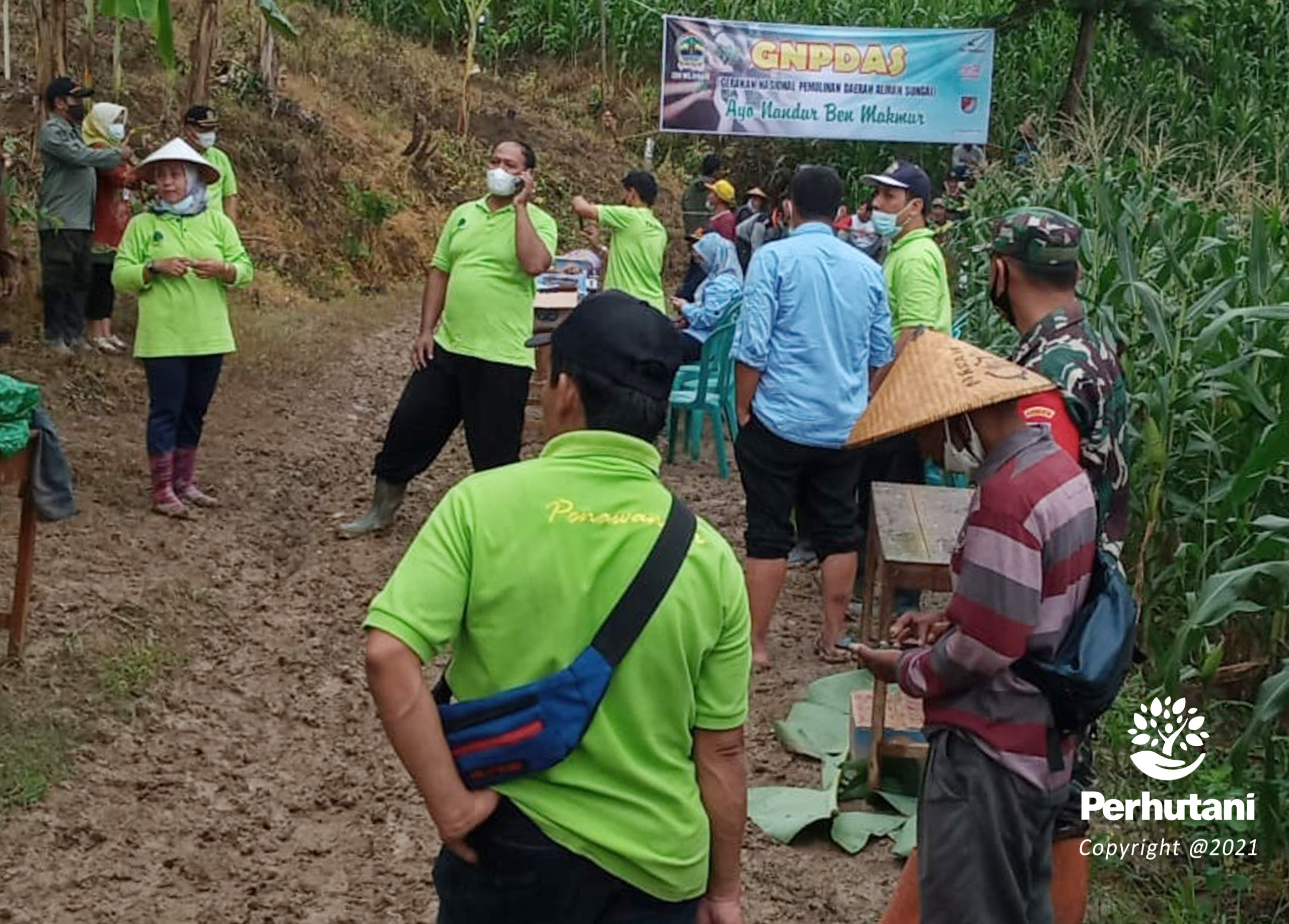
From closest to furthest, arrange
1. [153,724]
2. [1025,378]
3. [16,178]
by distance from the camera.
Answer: [1025,378], [153,724], [16,178]

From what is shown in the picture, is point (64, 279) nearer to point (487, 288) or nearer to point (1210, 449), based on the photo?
point (487, 288)

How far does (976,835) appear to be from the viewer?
125 inches

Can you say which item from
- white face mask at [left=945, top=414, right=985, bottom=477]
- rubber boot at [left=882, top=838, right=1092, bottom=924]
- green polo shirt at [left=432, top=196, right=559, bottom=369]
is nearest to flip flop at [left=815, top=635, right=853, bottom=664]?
green polo shirt at [left=432, top=196, right=559, bottom=369]

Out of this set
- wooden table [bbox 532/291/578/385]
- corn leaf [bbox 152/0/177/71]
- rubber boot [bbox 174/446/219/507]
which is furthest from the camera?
wooden table [bbox 532/291/578/385]

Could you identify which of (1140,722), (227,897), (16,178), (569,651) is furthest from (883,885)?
(16,178)

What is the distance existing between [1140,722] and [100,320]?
8.76 metres

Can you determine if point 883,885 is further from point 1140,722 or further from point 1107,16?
point 1107,16

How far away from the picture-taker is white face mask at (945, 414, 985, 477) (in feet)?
10.6

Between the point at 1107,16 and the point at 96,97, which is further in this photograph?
the point at 1107,16

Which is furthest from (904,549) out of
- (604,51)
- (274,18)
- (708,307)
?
(604,51)

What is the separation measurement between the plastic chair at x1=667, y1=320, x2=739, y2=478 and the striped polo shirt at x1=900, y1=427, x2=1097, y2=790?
6.34 meters

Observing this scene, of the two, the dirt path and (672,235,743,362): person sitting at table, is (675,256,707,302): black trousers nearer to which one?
(672,235,743,362): person sitting at table

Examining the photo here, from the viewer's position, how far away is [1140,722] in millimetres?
4707

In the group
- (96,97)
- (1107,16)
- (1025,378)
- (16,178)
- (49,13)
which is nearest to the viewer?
(1025,378)
